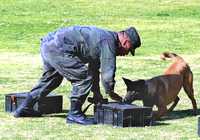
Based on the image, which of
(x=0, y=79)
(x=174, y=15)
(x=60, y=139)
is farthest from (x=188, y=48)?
(x=60, y=139)

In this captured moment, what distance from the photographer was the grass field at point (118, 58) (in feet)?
36.7

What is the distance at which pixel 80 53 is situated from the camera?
11719 mm

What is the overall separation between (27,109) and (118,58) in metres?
9.30

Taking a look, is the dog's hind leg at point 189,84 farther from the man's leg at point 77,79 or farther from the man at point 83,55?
the man's leg at point 77,79

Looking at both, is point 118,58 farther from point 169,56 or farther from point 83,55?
point 83,55

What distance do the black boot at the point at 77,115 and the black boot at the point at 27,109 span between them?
2.49ft

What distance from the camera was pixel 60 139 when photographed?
10594 mm

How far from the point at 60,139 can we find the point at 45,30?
1948 centimetres

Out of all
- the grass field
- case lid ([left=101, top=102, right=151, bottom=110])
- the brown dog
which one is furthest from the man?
the grass field

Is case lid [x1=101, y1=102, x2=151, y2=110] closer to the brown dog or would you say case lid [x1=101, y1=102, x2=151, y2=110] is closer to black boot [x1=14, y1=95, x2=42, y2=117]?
the brown dog

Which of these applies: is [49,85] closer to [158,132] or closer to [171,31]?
[158,132]

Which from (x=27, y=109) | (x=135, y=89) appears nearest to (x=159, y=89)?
(x=135, y=89)

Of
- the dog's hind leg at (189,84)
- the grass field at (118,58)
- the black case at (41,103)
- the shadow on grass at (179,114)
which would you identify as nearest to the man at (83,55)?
the grass field at (118,58)

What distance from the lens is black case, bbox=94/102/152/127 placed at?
1137 cm
